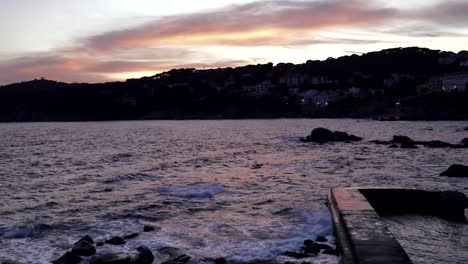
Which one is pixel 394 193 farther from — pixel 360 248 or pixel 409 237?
pixel 360 248

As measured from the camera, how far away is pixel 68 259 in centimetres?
1265

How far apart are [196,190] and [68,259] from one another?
1268 centimetres

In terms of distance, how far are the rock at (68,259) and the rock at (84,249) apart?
34cm

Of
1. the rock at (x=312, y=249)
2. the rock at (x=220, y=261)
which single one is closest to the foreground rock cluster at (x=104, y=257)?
the rock at (x=220, y=261)

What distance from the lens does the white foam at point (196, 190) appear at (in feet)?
77.4

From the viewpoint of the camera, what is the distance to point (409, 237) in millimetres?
13516

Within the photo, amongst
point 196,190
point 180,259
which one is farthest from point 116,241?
point 196,190

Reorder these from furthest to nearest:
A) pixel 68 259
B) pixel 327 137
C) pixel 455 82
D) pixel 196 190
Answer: pixel 455 82 → pixel 327 137 → pixel 196 190 → pixel 68 259

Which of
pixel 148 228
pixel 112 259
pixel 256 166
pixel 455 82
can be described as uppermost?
pixel 455 82

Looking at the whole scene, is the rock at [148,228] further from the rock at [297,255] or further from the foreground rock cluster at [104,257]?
the rock at [297,255]

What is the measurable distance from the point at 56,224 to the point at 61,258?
5.35 m

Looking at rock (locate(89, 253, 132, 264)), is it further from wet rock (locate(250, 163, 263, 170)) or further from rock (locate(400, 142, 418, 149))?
rock (locate(400, 142, 418, 149))

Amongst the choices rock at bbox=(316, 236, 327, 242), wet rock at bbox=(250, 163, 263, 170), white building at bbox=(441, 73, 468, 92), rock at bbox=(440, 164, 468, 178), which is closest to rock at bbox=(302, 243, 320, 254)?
rock at bbox=(316, 236, 327, 242)

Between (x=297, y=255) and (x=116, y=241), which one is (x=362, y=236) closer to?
(x=297, y=255)
